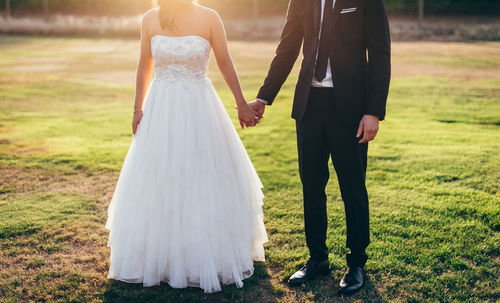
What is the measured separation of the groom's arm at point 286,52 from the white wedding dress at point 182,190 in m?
0.46

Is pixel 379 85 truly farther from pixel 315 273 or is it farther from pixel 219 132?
pixel 315 273

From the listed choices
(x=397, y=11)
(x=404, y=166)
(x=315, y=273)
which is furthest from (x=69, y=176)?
(x=397, y=11)

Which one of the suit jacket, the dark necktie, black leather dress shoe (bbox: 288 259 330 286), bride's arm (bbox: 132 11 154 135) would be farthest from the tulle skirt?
the dark necktie

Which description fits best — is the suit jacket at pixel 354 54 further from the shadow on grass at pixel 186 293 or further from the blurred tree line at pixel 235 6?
the blurred tree line at pixel 235 6

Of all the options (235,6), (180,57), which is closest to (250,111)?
(180,57)

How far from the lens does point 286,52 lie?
3.60 meters

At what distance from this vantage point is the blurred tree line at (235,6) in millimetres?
41906

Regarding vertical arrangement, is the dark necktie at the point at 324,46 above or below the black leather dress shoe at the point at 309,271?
above

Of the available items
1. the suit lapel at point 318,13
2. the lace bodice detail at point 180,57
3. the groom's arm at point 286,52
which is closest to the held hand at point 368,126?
the suit lapel at point 318,13

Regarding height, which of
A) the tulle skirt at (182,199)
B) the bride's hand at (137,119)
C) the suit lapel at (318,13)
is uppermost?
the suit lapel at (318,13)

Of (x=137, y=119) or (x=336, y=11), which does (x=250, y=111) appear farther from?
(x=336, y=11)

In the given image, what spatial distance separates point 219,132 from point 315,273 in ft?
4.78

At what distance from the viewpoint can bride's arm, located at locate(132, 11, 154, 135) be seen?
363cm

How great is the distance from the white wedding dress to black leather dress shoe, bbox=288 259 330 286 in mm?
418
